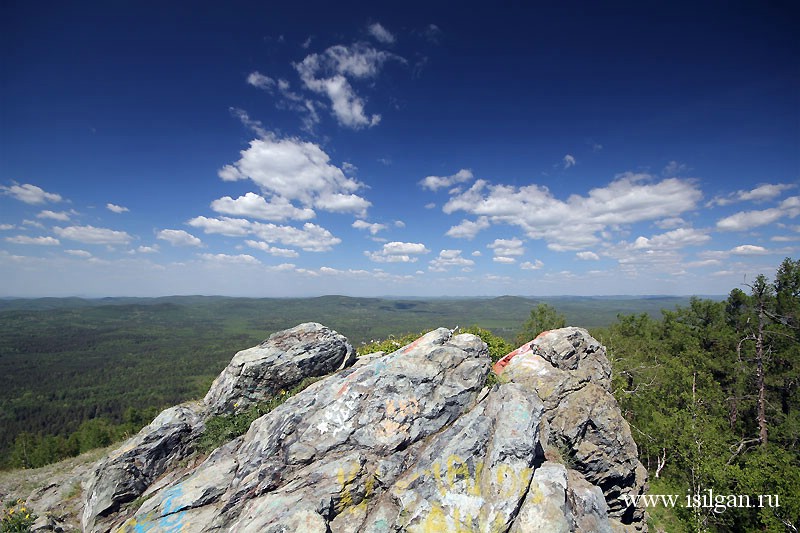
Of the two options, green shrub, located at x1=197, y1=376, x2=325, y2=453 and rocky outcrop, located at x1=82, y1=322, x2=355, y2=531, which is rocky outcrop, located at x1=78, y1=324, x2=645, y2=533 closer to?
rocky outcrop, located at x1=82, y1=322, x2=355, y2=531

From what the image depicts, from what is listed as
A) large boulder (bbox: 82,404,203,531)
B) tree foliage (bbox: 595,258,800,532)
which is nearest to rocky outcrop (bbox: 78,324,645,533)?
large boulder (bbox: 82,404,203,531)

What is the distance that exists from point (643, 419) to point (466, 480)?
1199 inches

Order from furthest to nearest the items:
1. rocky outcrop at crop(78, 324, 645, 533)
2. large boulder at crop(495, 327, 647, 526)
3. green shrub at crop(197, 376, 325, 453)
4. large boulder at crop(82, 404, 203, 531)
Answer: green shrub at crop(197, 376, 325, 453), large boulder at crop(495, 327, 647, 526), large boulder at crop(82, 404, 203, 531), rocky outcrop at crop(78, 324, 645, 533)

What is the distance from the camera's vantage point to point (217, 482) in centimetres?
1230

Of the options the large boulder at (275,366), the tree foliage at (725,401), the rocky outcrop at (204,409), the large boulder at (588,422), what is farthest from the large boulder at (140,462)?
the tree foliage at (725,401)

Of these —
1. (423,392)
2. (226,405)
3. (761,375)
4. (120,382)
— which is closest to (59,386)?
(120,382)

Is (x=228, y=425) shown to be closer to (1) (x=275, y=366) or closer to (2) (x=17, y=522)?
(1) (x=275, y=366)

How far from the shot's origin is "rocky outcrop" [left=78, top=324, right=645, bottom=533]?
32.9 ft

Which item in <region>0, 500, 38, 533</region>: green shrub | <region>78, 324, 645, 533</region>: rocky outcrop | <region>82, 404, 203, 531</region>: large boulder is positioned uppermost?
<region>78, 324, 645, 533</region>: rocky outcrop

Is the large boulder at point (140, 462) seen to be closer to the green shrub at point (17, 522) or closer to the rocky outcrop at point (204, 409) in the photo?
the rocky outcrop at point (204, 409)

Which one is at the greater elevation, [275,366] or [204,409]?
[275,366]

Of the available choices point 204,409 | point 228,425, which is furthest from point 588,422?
point 204,409

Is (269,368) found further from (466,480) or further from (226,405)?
(466,480)

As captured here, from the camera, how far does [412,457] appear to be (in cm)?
1196
